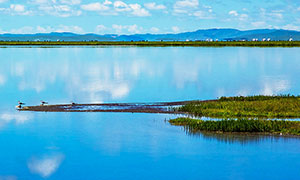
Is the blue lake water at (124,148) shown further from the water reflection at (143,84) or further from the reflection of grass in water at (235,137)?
the water reflection at (143,84)

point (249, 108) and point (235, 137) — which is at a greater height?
point (249, 108)

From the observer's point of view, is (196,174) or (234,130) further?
(234,130)

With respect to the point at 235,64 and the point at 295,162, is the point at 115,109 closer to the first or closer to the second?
the point at 295,162

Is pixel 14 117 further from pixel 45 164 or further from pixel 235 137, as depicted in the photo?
pixel 235 137

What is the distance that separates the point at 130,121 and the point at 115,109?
3.24 metres

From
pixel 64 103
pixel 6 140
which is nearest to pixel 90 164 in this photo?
pixel 6 140

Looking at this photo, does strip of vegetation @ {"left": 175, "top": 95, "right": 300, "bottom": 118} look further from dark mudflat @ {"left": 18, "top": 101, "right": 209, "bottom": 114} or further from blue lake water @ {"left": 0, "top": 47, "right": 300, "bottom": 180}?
blue lake water @ {"left": 0, "top": 47, "right": 300, "bottom": 180}

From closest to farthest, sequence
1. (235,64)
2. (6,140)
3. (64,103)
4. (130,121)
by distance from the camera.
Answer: (6,140) < (130,121) < (64,103) < (235,64)

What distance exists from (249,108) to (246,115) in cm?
116

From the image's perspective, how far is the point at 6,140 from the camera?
61.0ft

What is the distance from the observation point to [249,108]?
2275 cm

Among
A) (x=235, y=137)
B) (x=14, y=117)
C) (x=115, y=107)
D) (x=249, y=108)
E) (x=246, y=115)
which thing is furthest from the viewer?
(x=115, y=107)

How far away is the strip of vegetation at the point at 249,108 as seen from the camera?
857 inches

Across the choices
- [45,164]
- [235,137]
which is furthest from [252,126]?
[45,164]
